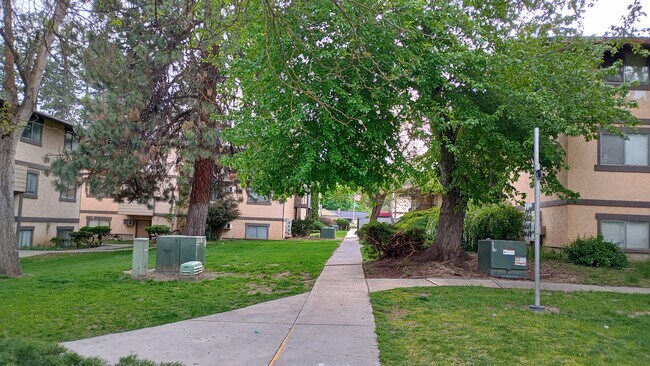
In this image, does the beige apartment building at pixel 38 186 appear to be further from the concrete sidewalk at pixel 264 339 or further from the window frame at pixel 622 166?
the window frame at pixel 622 166

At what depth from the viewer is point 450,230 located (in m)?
14.1

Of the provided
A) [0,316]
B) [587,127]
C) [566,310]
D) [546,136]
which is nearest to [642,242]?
[587,127]

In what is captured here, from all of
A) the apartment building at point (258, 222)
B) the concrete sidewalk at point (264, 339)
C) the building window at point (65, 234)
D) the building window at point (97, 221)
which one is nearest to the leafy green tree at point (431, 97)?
the concrete sidewalk at point (264, 339)

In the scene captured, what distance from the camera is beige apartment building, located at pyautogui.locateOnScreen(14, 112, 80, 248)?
24641 millimetres

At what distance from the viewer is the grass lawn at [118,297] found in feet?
24.6

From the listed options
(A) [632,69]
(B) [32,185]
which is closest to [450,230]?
(A) [632,69]

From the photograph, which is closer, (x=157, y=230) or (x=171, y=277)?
(x=171, y=277)

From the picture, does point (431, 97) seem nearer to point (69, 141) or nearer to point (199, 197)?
point (199, 197)

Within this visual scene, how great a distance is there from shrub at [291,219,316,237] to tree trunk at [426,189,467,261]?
29.0m

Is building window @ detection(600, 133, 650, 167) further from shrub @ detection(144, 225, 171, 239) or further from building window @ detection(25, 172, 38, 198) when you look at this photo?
shrub @ detection(144, 225, 171, 239)

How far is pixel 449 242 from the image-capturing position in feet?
46.3

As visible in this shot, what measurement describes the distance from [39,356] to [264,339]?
2917mm

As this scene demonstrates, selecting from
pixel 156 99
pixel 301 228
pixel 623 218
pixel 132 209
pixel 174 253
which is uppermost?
pixel 156 99

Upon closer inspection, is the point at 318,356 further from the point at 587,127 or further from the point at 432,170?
the point at 587,127
